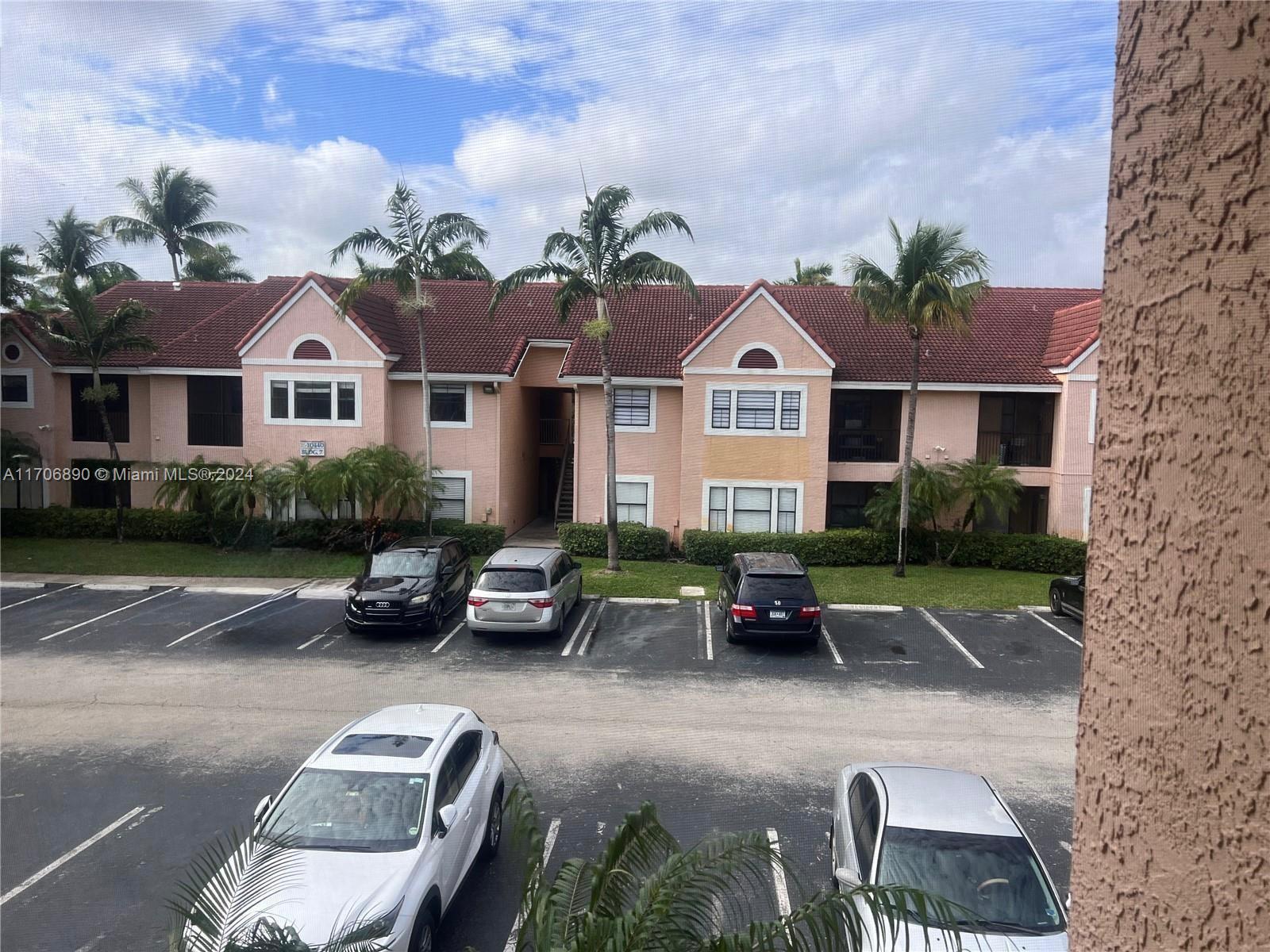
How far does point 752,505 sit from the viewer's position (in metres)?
25.4

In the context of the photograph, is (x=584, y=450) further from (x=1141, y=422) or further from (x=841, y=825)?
(x=1141, y=422)

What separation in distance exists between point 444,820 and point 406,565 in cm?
1143

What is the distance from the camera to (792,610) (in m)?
16.2

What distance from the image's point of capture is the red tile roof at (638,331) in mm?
26203

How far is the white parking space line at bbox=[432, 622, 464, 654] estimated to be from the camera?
1683 cm

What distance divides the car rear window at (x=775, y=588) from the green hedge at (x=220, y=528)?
433 inches

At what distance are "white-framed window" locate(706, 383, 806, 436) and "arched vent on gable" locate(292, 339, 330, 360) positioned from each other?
455 inches

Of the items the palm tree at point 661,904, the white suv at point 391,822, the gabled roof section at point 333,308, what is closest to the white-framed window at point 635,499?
the gabled roof section at point 333,308

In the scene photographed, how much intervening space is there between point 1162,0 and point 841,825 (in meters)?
7.86

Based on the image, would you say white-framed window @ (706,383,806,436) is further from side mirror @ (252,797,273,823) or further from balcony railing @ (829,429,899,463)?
side mirror @ (252,797,273,823)

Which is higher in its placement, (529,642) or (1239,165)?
(1239,165)

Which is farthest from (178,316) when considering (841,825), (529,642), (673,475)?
(841,825)

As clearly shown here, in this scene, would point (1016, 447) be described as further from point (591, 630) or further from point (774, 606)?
point (591, 630)

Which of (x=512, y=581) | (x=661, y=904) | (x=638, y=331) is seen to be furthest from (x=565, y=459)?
(x=661, y=904)
